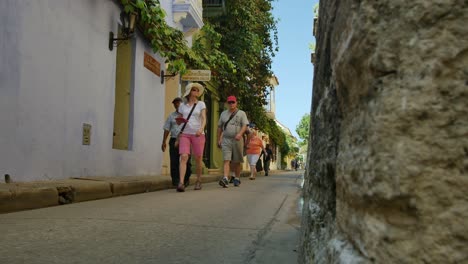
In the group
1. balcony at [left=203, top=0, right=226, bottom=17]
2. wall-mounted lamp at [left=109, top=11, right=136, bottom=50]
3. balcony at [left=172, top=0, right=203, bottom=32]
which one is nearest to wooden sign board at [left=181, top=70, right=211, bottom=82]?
balcony at [left=172, top=0, right=203, bottom=32]

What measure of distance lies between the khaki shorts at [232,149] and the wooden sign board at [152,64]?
288 centimetres

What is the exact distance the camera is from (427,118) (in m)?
0.93

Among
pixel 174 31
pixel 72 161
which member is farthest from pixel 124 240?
pixel 174 31

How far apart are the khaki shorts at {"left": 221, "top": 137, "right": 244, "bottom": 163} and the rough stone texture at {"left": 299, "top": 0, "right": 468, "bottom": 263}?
8.66 metres

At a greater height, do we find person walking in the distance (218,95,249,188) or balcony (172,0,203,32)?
balcony (172,0,203,32)

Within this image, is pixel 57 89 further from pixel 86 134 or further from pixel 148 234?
pixel 148 234

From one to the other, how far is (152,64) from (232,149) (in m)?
3.11

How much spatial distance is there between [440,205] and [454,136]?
0.43ft

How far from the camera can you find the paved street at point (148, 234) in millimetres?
2934

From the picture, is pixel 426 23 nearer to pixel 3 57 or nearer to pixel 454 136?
pixel 454 136

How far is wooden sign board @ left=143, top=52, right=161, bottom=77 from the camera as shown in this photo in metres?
11.3

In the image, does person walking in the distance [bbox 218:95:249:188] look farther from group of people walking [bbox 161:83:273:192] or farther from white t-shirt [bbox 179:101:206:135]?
white t-shirt [bbox 179:101:206:135]

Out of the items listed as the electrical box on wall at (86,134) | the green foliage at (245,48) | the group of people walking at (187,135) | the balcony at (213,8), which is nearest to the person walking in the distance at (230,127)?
the group of people walking at (187,135)

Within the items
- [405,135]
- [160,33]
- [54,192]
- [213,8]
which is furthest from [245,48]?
[405,135]
